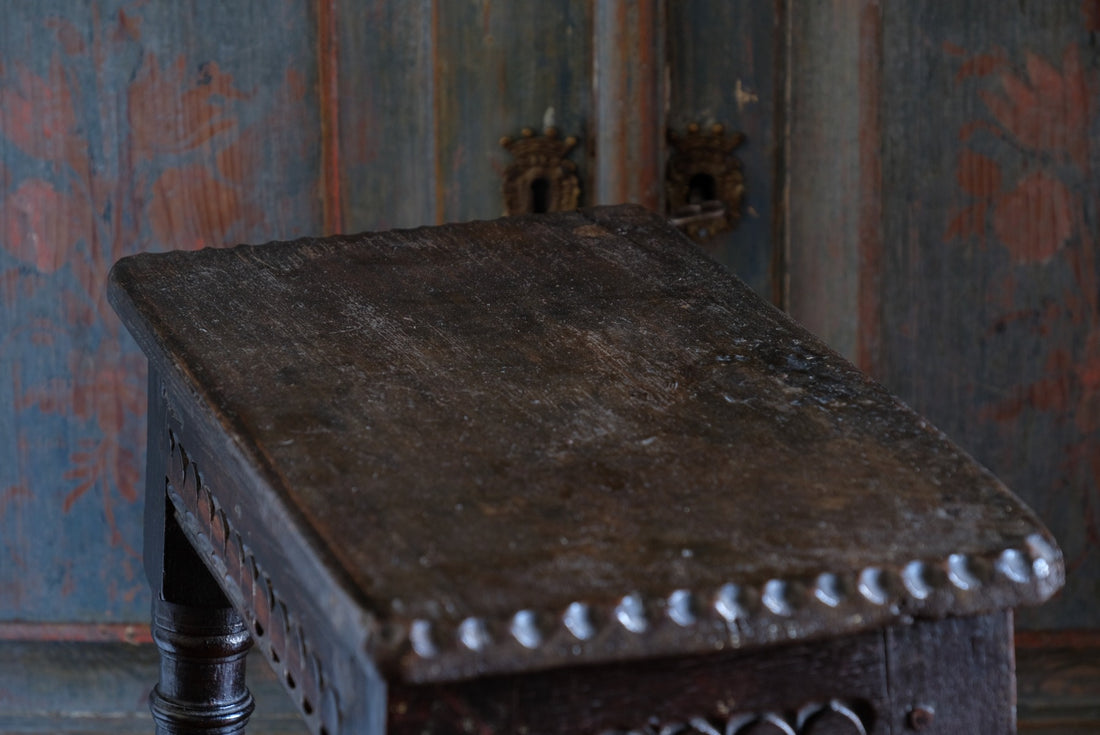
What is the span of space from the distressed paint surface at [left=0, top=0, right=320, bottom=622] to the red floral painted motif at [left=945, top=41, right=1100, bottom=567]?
691 millimetres

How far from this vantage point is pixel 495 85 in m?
1.34

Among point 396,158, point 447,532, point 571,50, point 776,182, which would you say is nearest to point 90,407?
point 396,158

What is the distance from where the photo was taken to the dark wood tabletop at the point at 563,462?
1.48 ft

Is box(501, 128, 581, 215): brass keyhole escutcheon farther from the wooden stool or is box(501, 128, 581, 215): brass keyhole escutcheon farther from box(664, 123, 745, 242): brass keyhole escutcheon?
the wooden stool

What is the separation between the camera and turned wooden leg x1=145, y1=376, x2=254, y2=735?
793mm

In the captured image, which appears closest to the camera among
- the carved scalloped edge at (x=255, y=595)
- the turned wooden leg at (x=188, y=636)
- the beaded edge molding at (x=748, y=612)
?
the beaded edge molding at (x=748, y=612)

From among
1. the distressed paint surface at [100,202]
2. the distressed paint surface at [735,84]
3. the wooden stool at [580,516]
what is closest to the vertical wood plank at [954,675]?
the wooden stool at [580,516]

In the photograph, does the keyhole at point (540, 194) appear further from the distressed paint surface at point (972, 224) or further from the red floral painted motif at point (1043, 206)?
the red floral painted motif at point (1043, 206)

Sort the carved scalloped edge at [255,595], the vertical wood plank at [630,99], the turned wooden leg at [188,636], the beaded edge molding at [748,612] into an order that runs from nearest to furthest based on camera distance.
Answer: the beaded edge molding at [748,612] < the carved scalloped edge at [255,595] < the turned wooden leg at [188,636] < the vertical wood plank at [630,99]

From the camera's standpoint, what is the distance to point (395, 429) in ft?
1.88

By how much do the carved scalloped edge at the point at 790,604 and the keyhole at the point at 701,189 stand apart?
35.3 inches

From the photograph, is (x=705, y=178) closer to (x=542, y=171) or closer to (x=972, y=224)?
(x=542, y=171)

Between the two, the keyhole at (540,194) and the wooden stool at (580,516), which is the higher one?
the keyhole at (540,194)

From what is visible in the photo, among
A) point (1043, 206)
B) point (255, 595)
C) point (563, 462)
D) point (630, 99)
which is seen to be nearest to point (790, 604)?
point (563, 462)
